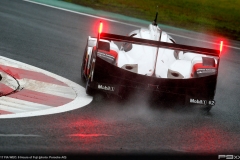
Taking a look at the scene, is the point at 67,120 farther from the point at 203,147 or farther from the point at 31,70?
the point at 31,70

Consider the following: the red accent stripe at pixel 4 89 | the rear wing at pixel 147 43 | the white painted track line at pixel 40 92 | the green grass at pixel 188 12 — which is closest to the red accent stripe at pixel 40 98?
the white painted track line at pixel 40 92

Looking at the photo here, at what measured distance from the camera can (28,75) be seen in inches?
483

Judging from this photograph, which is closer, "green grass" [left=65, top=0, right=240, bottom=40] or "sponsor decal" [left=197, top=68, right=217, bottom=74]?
"sponsor decal" [left=197, top=68, right=217, bottom=74]

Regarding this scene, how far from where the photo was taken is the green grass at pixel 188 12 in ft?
76.0

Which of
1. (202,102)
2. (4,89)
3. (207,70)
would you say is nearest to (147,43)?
(207,70)

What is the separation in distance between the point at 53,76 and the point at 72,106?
85.0 inches

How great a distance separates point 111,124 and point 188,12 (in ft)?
52.9

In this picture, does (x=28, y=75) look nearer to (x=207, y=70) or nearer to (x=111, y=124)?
(x=111, y=124)

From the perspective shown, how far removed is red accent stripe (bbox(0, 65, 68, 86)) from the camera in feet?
39.6

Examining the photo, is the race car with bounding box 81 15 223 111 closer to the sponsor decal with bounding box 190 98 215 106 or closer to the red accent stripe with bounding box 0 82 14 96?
the sponsor decal with bounding box 190 98 215 106

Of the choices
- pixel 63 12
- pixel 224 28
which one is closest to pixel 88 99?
pixel 63 12

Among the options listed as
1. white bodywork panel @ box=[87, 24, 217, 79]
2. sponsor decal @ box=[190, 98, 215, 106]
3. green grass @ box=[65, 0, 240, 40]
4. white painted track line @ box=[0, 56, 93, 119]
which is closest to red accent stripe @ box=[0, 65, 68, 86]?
white painted track line @ box=[0, 56, 93, 119]

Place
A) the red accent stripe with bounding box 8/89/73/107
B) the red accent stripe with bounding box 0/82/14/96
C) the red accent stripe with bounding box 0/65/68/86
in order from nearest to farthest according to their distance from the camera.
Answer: the red accent stripe with bounding box 8/89/73/107, the red accent stripe with bounding box 0/82/14/96, the red accent stripe with bounding box 0/65/68/86

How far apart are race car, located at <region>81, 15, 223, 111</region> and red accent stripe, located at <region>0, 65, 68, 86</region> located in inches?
27.0
